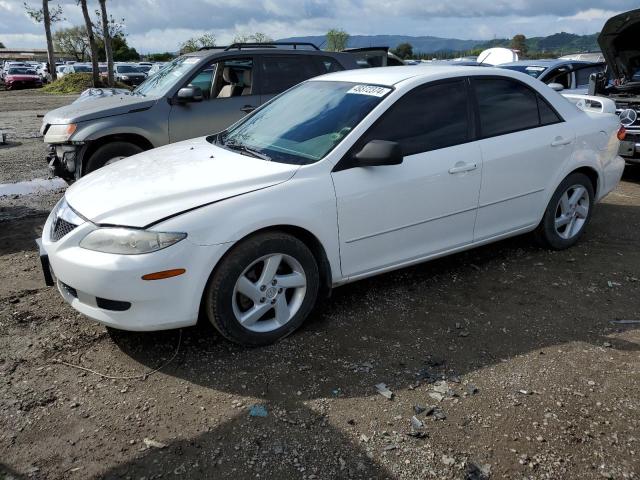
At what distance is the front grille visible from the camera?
10.9 ft

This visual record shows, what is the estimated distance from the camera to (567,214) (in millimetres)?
5051

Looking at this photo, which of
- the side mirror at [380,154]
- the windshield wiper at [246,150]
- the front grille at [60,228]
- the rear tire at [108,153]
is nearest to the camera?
the front grille at [60,228]

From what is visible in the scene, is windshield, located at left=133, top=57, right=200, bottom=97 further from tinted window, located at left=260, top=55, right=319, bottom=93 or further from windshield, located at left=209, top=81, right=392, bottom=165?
windshield, located at left=209, top=81, right=392, bottom=165

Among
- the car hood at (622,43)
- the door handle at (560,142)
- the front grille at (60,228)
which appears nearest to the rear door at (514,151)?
Answer: the door handle at (560,142)

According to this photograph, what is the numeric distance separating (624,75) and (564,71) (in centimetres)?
92

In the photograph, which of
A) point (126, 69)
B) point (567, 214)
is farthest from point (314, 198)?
point (126, 69)

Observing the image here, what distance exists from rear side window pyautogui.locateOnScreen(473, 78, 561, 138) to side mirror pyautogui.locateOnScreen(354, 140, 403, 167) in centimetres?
108

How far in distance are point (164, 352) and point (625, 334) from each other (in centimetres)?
302

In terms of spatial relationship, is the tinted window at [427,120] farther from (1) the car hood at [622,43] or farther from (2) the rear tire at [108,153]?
(1) the car hood at [622,43]

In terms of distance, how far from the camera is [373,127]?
377 cm

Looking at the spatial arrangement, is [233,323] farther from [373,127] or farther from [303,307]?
[373,127]

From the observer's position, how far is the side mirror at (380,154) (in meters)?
3.52

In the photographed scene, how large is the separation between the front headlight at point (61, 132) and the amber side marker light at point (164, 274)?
416cm

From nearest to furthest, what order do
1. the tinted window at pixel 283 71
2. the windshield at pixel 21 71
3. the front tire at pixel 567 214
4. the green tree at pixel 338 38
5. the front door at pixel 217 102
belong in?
1. the front tire at pixel 567 214
2. the front door at pixel 217 102
3. the tinted window at pixel 283 71
4. the windshield at pixel 21 71
5. the green tree at pixel 338 38
